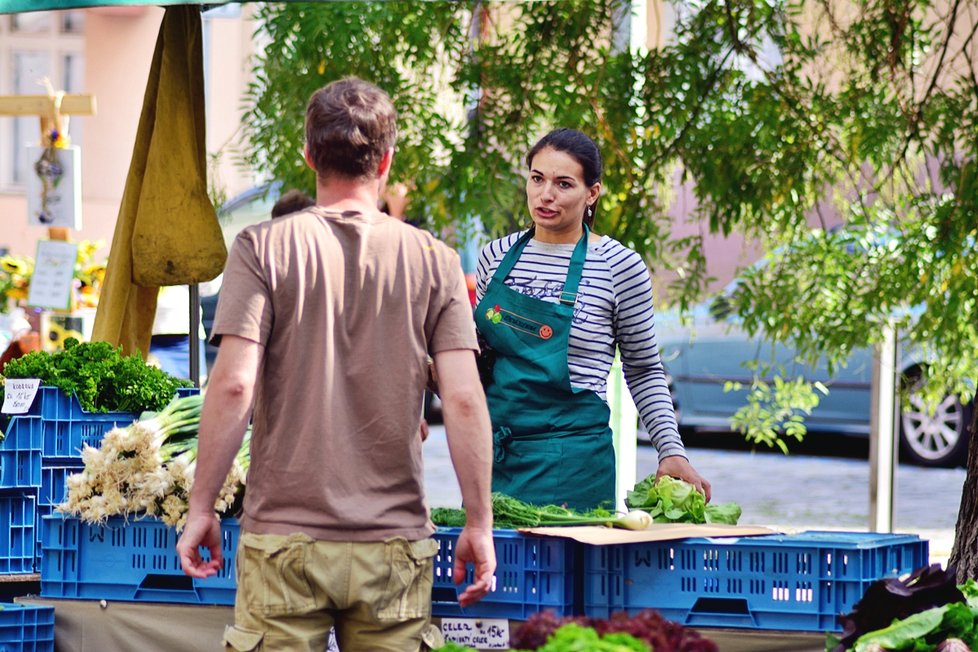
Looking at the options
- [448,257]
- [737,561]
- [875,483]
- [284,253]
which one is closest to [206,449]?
[284,253]

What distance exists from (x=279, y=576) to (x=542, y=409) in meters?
1.31

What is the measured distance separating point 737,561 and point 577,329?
90cm

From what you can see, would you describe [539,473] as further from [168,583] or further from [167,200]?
[167,200]

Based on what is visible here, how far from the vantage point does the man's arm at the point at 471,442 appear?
122 inches

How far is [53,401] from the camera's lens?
14.4 feet

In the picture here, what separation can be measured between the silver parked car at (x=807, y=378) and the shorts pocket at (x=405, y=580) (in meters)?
8.27

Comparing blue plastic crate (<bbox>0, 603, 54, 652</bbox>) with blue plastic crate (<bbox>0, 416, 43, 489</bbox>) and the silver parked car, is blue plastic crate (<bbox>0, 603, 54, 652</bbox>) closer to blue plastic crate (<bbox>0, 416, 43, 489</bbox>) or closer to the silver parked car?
blue plastic crate (<bbox>0, 416, 43, 489</bbox>)

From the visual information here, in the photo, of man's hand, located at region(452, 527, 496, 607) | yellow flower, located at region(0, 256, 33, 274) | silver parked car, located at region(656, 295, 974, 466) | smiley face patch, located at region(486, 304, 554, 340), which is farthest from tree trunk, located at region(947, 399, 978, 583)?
silver parked car, located at region(656, 295, 974, 466)

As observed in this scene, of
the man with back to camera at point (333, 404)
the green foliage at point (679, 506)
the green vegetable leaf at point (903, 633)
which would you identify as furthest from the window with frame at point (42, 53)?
the green vegetable leaf at point (903, 633)

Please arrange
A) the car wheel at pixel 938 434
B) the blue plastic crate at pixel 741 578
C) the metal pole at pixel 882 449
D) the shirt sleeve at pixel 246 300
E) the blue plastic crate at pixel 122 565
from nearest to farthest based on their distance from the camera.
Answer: the shirt sleeve at pixel 246 300, the blue plastic crate at pixel 741 578, the blue plastic crate at pixel 122 565, the metal pole at pixel 882 449, the car wheel at pixel 938 434

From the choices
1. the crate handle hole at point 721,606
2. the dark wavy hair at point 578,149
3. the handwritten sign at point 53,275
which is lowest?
the crate handle hole at point 721,606

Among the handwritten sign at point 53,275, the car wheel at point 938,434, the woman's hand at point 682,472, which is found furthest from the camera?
the car wheel at point 938,434

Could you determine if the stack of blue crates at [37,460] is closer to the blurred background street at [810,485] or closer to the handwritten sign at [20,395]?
the handwritten sign at [20,395]

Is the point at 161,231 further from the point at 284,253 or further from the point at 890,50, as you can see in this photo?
the point at 890,50
